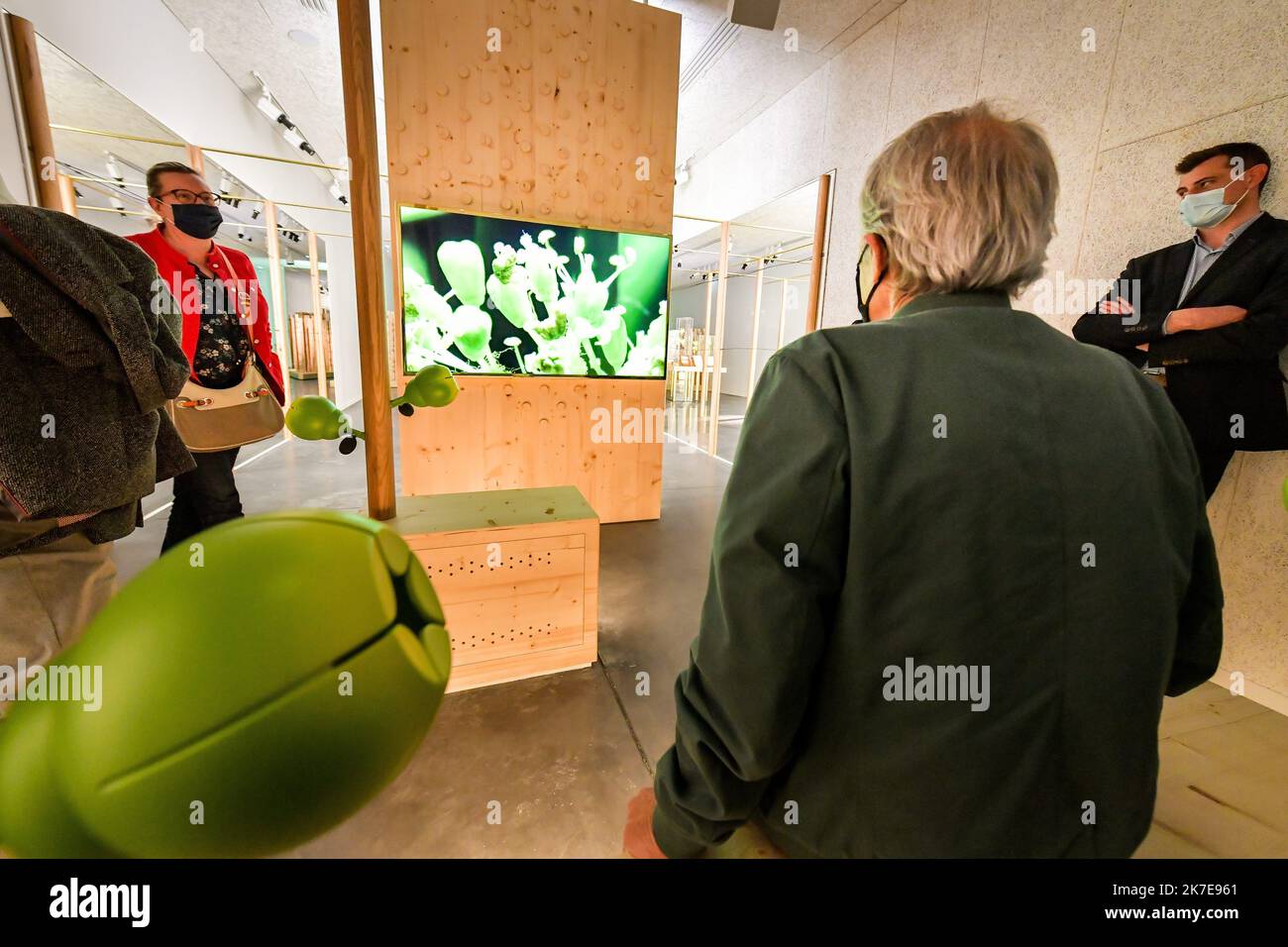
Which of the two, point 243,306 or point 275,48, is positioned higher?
point 275,48

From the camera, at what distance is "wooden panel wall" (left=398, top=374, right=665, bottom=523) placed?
363 centimetres

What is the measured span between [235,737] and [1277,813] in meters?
2.73

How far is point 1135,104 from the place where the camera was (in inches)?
99.3

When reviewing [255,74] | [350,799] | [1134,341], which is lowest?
[350,799]

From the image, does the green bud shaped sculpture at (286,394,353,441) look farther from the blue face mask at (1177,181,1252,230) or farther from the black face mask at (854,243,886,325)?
the blue face mask at (1177,181,1252,230)

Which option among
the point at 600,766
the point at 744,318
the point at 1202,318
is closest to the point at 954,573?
the point at 600,766

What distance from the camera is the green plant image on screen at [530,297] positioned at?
3402 mm

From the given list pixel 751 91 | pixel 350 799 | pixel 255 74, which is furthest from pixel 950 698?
pixel 255 74

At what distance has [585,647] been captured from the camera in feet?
7.74

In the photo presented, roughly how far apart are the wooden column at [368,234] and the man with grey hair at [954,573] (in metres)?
1.32

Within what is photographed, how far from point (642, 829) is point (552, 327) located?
10.9 feet

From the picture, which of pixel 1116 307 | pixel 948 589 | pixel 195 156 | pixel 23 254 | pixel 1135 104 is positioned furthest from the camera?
pixel 195 156

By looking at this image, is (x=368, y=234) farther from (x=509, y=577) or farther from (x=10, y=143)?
(x=10, y=143)

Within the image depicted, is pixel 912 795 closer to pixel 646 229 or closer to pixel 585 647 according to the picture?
pixel 585 647
